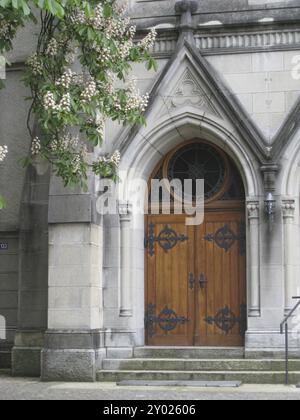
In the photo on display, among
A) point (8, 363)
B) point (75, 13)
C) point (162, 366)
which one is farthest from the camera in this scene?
point (8, 363)

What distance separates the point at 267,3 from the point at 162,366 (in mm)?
5904

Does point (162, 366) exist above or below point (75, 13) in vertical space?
below

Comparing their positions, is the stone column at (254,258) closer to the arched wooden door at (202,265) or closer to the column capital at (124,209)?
the arched wooden door at (202,265)

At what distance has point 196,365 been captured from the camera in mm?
12477

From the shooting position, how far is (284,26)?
1313cm

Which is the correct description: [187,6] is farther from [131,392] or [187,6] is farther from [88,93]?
[131,392]

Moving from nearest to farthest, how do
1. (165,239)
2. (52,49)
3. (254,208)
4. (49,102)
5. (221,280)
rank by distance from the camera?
1. (49,102)
2. (52,49)
3. (254,208)
4. (221,280)
5. (165,239)

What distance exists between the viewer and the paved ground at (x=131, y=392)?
1048 centimetres

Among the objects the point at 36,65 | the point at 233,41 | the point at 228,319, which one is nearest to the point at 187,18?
the point at 233,41

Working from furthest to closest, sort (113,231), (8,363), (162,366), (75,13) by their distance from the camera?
(8,363) < (113,231) < (162,366) < (75,13)

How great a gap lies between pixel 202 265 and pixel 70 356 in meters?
2.66

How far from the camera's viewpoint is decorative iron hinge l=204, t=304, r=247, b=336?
1337cm

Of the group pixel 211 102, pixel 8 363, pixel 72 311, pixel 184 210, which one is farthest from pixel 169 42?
pixel 8 363

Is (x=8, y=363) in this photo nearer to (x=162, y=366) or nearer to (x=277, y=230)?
(x=162, y=366)
